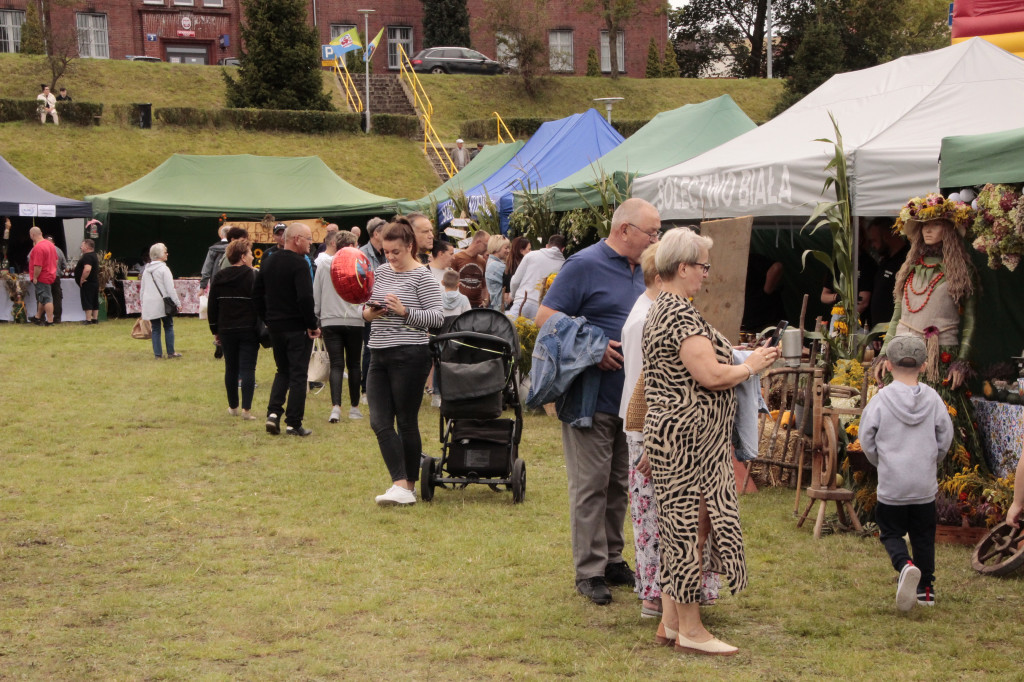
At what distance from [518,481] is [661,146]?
24.5 feet

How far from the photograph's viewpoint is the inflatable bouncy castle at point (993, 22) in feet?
36.8

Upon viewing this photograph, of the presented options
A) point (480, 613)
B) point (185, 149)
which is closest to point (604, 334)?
point (480, 613)

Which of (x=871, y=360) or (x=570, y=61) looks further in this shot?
(x=570, y=61)

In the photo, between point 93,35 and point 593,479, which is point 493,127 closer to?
point 93,35

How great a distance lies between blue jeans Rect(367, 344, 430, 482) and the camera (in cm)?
702

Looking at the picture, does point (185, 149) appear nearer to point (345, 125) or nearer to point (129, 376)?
point (345, 125)

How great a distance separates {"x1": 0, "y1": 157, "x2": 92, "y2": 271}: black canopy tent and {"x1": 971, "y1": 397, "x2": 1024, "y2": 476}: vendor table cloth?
1974cm

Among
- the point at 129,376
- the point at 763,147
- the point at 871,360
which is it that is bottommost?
the point at 129,376

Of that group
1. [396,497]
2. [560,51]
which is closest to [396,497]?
[396,497]

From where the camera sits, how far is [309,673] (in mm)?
4320

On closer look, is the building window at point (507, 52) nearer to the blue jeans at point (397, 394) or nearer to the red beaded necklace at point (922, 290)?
the blue jeans at point (397, 394)

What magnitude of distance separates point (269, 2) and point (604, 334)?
34569 mm

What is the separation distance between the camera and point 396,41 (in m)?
50.2

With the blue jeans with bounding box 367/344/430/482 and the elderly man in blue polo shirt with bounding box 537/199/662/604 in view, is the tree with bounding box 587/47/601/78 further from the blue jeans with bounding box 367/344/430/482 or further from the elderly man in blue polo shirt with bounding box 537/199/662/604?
the elderly man in blue polo shirt with bounding box 537/199/662/604
